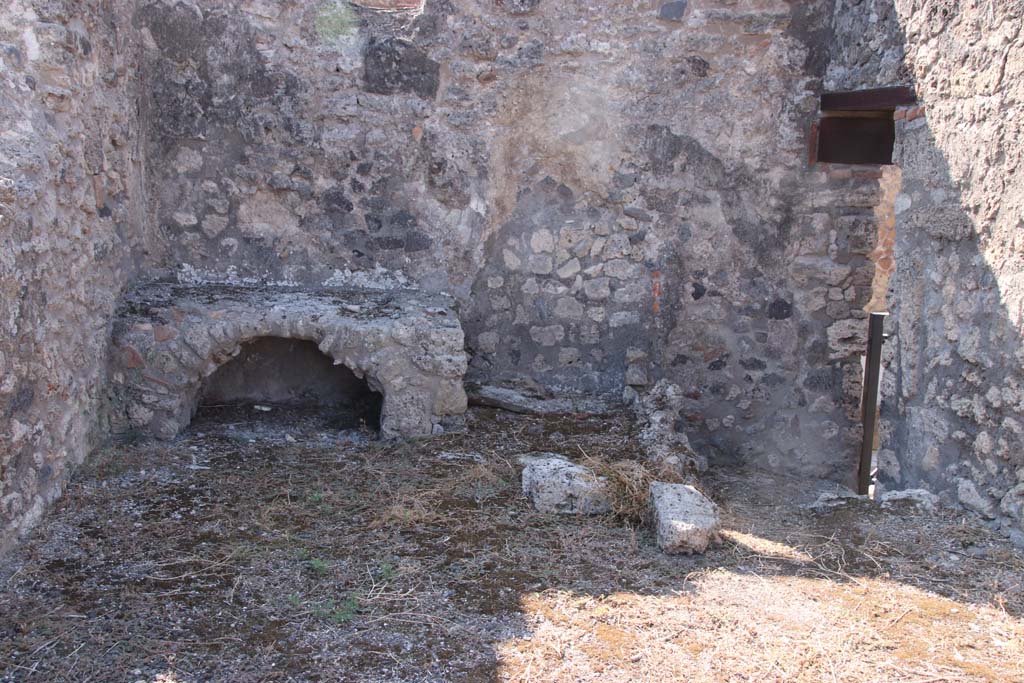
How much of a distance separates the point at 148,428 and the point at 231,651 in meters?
2.09

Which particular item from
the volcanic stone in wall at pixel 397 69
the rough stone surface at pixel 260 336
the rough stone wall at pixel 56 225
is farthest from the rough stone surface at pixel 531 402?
the rough stone wall at pixel 56 225

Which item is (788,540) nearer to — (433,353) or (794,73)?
(433,353)

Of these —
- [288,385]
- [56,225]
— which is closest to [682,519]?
[288,385]

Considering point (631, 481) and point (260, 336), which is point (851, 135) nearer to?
point (631, 481)

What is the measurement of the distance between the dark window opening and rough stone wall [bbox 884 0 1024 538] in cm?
70

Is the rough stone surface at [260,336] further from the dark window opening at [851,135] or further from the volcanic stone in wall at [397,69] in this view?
the dark window opening at [851,135]

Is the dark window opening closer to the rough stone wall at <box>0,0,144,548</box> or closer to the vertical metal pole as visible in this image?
the vertical metal pole

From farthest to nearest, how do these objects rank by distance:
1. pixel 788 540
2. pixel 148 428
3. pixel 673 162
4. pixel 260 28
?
1. pixel 673 162
2. pixel 260 28
3. pixel 148 428
4. pixel 788 540

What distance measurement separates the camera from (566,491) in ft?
12.2

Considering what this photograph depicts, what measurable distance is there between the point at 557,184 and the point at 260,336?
6.41 ft

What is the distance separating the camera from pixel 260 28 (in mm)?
4758

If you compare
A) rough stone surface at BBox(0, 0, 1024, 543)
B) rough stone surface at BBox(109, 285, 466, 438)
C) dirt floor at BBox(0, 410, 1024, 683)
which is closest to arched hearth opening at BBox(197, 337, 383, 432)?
rough stone surface at BBox(109, 285, 466, 438)

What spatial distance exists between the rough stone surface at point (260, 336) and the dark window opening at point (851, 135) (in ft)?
7.79

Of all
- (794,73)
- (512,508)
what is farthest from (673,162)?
(512,508)
